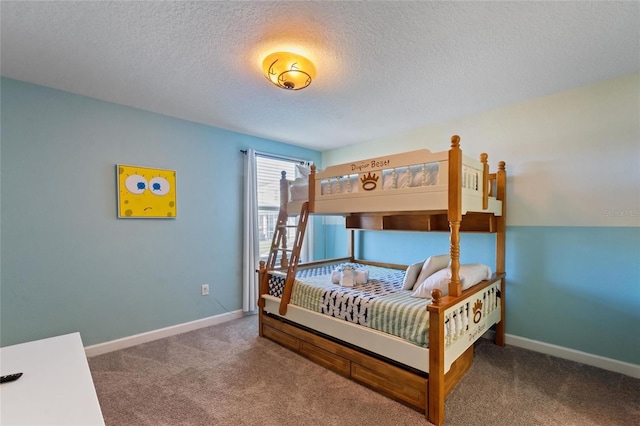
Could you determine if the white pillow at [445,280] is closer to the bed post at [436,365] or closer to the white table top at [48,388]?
the bed post at [436,365]

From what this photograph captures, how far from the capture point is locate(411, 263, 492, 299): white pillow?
2158 millimetres

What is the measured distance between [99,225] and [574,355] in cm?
435

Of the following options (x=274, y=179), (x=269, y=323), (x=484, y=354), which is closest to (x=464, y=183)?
(x=484, y=354)

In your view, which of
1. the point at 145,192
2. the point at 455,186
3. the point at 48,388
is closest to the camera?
the point at 48,388

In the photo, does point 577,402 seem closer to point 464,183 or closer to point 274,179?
point 464,183

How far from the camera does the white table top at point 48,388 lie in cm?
98

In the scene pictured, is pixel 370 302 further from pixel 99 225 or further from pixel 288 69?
pixel 99 225

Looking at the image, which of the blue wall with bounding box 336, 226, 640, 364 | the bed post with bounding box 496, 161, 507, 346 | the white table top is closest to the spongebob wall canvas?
the white table top

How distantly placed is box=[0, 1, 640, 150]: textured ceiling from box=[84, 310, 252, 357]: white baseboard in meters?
2.26

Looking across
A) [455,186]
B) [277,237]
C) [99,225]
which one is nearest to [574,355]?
[455,186]

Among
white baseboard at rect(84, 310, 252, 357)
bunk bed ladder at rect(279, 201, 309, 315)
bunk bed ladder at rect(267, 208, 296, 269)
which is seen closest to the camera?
white baseboard at rect(84, 310, 252, 357)

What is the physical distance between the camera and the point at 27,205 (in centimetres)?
234

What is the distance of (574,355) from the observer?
8.10 feet

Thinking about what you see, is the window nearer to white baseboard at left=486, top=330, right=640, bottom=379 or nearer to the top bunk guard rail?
the top bunk guard rail
